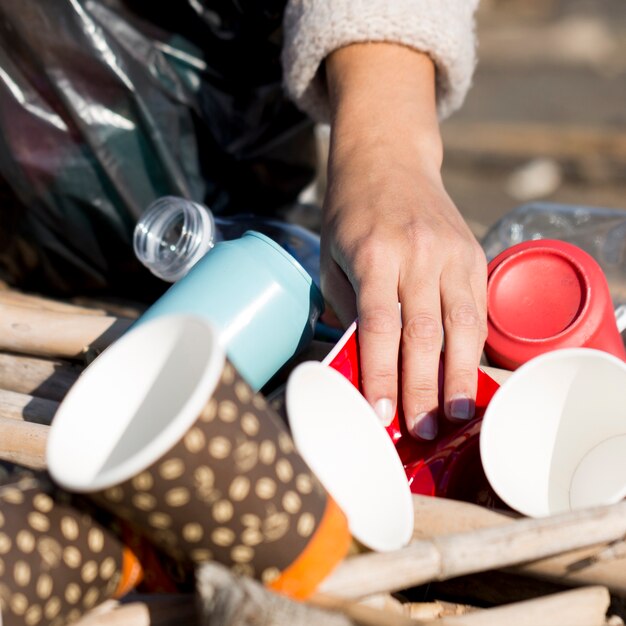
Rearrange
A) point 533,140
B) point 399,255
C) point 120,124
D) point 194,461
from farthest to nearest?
point 533,140
point 120,124
point 399,255
point 194,461

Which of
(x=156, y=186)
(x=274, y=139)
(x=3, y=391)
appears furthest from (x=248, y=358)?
(x=274, y=139)

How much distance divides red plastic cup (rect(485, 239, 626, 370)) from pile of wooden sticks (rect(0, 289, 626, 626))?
0.29 meters

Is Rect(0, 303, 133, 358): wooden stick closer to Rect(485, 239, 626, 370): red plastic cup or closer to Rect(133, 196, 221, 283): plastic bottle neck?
Rect(133, 196, 221, 283): plastic bottle neck

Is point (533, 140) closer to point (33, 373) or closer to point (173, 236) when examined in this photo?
point (173, 236)

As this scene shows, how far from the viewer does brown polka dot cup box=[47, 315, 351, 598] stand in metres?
0.55

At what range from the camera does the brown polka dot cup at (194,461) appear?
551 millimetres

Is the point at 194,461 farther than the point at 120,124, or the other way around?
the point at 120,124

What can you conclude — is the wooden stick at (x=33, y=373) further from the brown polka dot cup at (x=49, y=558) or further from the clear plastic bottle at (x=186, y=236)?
the brown polka dot cup at (x=49, y=558)

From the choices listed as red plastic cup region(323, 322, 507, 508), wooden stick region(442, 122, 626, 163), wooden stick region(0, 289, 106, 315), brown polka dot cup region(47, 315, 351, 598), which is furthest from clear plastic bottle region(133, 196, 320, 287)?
wooden stick region(442, 122, 626, 163)

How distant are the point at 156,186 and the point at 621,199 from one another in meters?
2.38

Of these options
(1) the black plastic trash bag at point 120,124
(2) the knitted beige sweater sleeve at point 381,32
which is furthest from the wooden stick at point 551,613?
(1) the black plastic trash bag at point 120,124

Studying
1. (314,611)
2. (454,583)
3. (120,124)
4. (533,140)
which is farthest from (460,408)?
(533,140)

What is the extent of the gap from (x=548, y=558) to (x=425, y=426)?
0.20 m

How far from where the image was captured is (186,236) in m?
1.15
